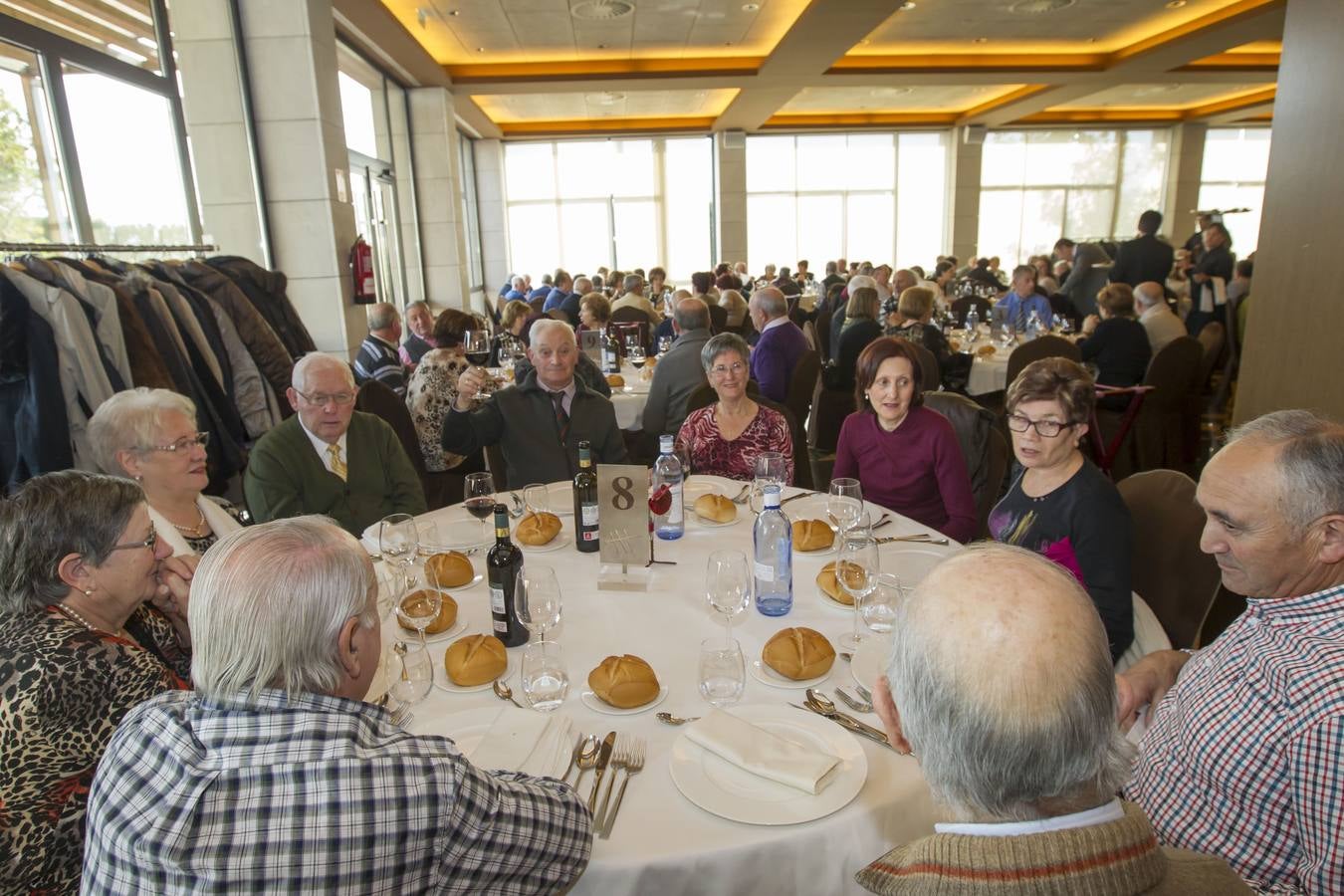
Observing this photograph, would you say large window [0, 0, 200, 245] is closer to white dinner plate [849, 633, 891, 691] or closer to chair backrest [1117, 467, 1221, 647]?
white dinner plate [849, 633, 891, 691]

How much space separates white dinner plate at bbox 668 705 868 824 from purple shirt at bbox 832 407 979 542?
5.31 feet

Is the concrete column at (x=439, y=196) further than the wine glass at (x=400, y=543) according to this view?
Yes

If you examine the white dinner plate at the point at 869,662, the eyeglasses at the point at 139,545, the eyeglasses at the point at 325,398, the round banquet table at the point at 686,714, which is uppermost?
the eyeglasses at the point at 325,398

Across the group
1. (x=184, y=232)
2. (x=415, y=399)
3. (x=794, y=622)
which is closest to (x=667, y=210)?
(x=184, y=232)

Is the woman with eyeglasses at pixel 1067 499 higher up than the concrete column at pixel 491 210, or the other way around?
the concrete column at pixel 491 210

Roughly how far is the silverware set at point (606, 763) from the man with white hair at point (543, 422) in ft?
7.11

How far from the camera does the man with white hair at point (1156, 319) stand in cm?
603

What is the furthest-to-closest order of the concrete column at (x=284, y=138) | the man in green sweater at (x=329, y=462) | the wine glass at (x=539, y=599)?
the concrete column at (x=284, y=138), the man in green sweater at (x=329, y=462), the wine glass at (x=539, y=599)

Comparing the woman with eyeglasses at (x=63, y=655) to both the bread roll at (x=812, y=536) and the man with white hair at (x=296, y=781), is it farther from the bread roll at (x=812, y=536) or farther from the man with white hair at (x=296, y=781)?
the bread roll at (x=812, y=536)

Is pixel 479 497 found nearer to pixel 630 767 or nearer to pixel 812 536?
pixel 812 536

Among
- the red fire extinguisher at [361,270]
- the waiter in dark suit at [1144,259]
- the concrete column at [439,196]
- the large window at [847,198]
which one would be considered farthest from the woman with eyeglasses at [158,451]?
the large window at [847,198]

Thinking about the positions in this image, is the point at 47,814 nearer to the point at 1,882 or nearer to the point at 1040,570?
the point at 1,882

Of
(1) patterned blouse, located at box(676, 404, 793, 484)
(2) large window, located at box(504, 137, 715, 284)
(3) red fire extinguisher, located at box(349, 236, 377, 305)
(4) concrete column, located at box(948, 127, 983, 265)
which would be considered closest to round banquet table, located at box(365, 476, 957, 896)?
(1) patterned blouse, located at box(676, 404, 793, 484)

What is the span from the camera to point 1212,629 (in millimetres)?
2111
